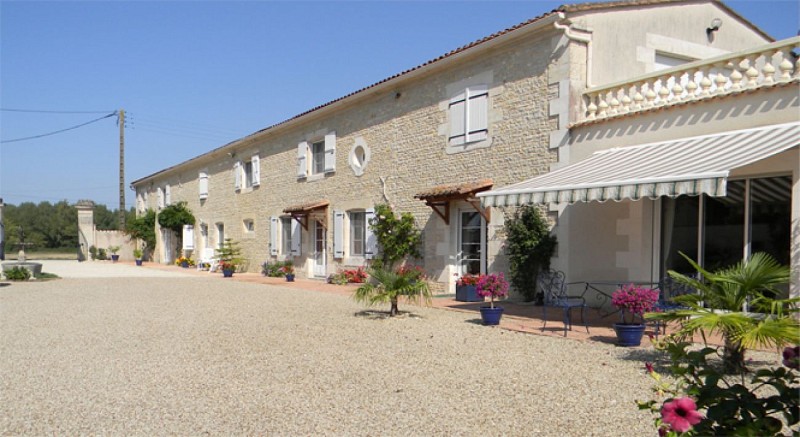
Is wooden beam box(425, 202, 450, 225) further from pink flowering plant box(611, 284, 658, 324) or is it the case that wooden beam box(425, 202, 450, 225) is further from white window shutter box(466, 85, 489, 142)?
pink flowering plant box(611, 284, 658, 324)

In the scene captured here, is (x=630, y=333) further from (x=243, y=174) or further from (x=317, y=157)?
(x=243, y=174)

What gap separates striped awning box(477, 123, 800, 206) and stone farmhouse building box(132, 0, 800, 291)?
45mm

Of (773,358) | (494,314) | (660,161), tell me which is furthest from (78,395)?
(660,161)

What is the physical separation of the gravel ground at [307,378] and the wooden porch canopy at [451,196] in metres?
3.38

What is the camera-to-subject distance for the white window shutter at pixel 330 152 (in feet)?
62.9

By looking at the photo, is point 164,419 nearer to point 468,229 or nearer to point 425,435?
point 425,435

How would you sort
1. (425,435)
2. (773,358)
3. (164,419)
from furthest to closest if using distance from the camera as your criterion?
(773,358) < (164,419) < (425,435)

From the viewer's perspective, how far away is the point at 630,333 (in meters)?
7.42

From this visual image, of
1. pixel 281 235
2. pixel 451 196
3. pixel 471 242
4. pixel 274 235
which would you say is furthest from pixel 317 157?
pixel 451 196

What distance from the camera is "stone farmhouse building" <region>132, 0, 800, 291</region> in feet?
30.2

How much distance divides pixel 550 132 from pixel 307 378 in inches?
299

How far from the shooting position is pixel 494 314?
9469 millimetres

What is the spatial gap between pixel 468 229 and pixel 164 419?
398 inches

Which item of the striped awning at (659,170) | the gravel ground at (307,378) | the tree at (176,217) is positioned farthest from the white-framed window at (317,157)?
the tree at (176,217)
